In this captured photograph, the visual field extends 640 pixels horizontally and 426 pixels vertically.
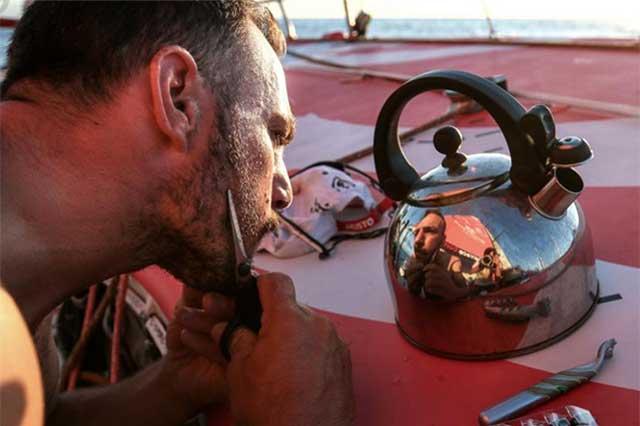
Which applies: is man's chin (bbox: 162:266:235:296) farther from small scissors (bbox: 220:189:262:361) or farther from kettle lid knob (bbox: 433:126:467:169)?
kettle lid knob (bbox: 433:126:467:169)

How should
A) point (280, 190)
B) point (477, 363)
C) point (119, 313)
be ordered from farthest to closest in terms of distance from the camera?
1. point (119, 313)
2. point (280, 190)
3. point (477, 363)

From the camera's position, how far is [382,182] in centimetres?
95

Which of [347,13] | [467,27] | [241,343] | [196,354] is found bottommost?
[467,27]

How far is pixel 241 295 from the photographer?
92 centimetres

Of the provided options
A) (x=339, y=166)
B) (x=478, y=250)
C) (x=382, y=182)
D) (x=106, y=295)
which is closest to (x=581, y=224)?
(x=478, y=250)

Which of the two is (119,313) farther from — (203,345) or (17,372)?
(17,372)

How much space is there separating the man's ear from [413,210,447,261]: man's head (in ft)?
1.05

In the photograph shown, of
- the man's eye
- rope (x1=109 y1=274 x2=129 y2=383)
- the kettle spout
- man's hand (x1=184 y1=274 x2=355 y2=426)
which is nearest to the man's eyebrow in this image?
the man's eye

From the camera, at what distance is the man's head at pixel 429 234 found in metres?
0.87

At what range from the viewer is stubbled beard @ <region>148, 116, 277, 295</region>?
870 mm

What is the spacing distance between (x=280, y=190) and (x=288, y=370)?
0.96 ft

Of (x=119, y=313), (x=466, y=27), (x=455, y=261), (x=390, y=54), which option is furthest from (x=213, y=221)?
(x=466, y=27)

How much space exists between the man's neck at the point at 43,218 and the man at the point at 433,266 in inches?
14.9

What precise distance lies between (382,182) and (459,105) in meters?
1.10
